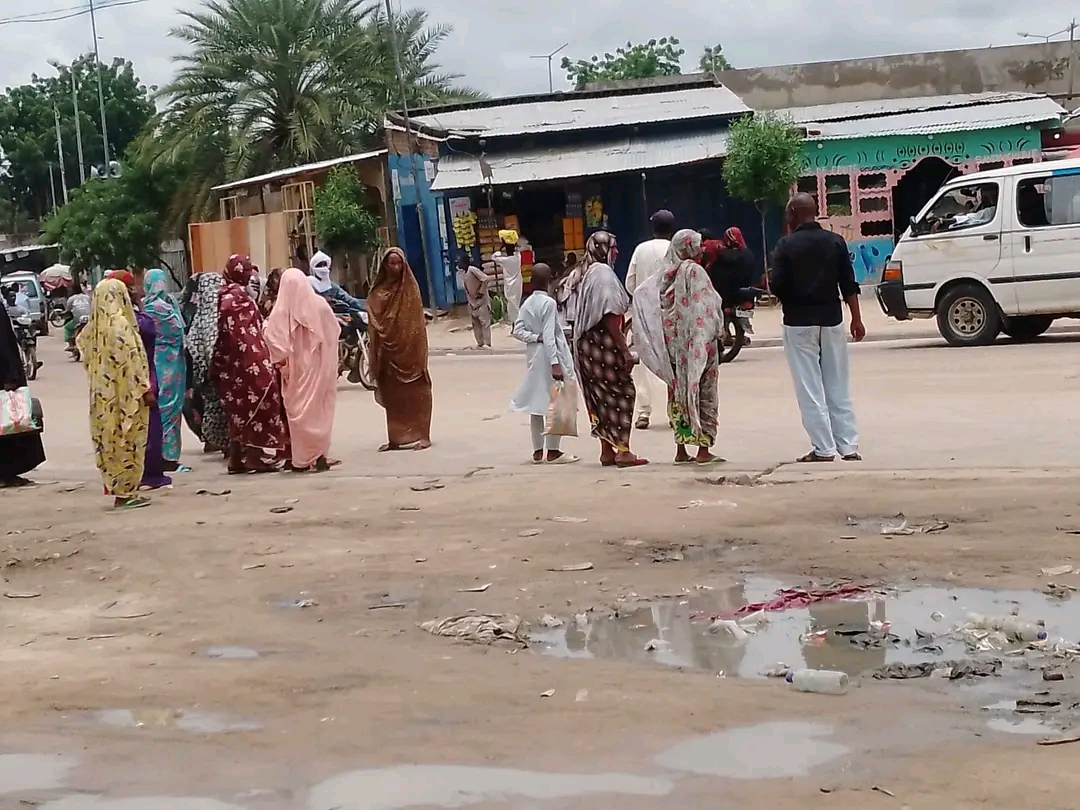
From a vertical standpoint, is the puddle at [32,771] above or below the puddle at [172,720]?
above

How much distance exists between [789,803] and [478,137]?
76.9 ft

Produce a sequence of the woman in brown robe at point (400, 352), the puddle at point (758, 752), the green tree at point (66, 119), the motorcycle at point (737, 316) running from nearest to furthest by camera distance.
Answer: the puddle at point (758, 752)
the woman in brown robe at point (400, 352)
the motorcycle at point (737, 316)
the green tree at point (66, 119)

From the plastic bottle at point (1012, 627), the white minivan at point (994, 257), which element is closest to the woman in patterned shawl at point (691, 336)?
the plastic bottle at point (1012, 627)

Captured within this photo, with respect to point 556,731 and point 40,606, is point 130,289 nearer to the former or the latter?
point 40,606

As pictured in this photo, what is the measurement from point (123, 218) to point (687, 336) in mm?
33105

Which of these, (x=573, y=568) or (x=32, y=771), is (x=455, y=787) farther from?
(x=573, y=568)

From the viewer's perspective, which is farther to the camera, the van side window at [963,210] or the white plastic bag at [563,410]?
the van side window at [963,210]

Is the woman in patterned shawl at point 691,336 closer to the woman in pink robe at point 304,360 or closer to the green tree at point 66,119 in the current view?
the woman in pink robe at point 304,360

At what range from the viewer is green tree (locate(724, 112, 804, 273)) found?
24109 mm

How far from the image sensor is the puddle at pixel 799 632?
5.15 metres

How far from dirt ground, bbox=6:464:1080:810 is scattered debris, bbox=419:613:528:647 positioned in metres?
0.12

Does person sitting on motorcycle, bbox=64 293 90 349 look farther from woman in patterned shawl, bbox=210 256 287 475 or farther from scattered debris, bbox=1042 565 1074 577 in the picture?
scattered debris, bbox=1042 565 1074 577

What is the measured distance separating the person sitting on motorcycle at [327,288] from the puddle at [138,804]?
10.0 meters

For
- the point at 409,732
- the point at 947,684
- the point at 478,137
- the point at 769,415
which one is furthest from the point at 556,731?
the point at 478,137
